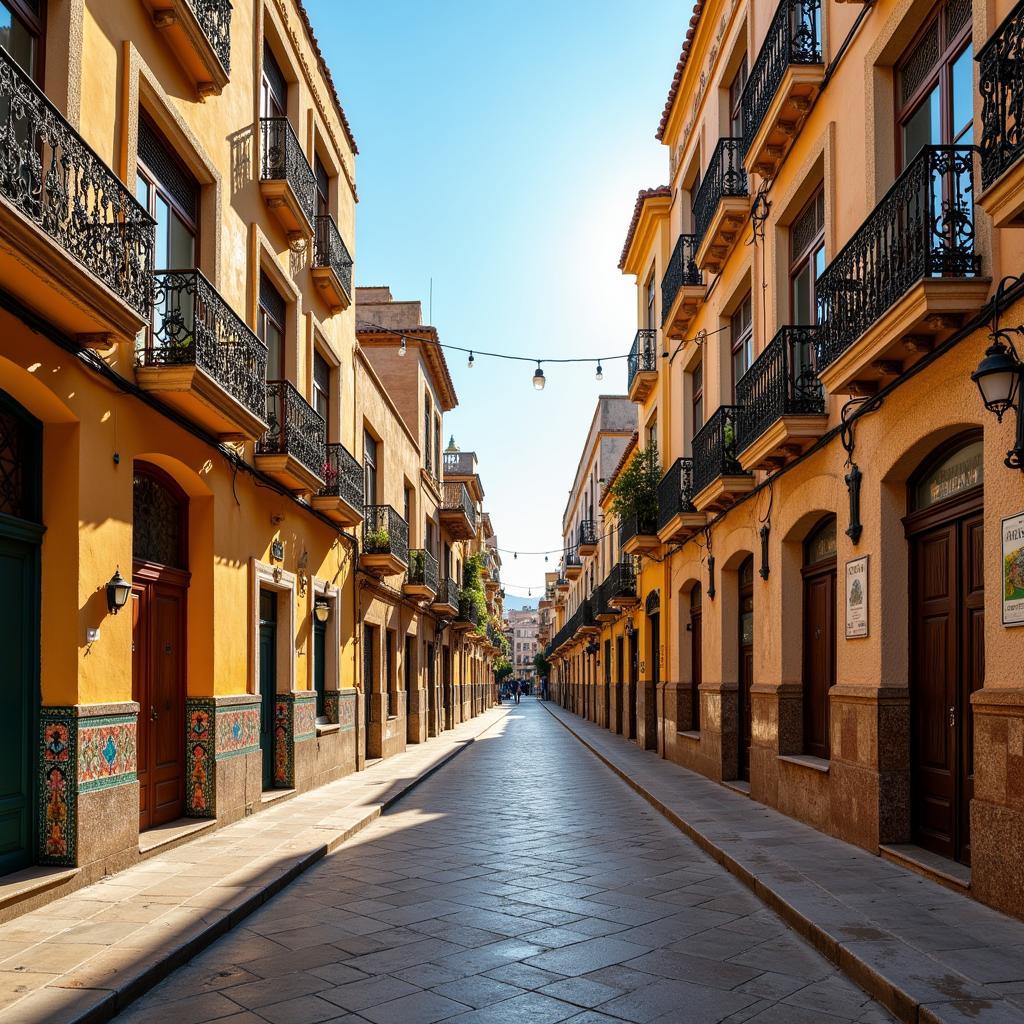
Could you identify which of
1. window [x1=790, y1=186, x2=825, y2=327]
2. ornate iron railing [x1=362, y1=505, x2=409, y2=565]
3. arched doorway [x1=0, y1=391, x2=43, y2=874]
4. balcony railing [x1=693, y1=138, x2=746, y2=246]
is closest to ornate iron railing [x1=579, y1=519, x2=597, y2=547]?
ornate iron railing [x1=362, y1=505, x2=409, y2=565]

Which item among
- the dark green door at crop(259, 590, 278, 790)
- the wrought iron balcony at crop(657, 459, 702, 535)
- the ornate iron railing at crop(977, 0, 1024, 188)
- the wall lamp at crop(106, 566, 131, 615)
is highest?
the ornate iron railing at crop(977, 0, 1024, 188)

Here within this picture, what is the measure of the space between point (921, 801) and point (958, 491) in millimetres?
2574

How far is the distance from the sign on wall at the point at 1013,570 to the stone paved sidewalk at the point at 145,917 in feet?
17.7

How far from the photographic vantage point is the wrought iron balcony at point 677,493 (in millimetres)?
17281

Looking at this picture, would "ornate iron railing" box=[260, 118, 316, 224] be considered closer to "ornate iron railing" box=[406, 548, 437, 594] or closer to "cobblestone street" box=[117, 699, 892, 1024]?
"cobblestone street" box=[117, 699, 892, 1024]

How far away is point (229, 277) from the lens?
1163 cm

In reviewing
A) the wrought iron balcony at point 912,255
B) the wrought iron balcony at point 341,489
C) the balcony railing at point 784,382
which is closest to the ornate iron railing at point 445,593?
the wrought iron balcony at point 341,489

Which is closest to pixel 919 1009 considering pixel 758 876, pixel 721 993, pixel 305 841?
pixel 721 993

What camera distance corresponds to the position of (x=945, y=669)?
827 centimetres

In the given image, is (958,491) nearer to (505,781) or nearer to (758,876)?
(758,876)

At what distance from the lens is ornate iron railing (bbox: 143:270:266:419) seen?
367 inches

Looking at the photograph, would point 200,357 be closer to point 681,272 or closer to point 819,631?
point 819,631

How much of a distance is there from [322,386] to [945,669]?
11.1 m

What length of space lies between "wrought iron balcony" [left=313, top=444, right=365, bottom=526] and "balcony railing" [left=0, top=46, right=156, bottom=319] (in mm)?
6751
